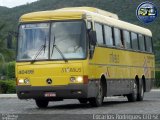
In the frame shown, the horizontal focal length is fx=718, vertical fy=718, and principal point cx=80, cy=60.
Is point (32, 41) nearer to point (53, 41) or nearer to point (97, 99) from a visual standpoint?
point (53, 41)

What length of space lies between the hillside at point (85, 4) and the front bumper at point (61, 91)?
2542 inches

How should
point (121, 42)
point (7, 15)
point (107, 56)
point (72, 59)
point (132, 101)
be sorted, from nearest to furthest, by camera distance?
point (72, 59)
point (107, 56)
point (121, 42)
point (132, 101)
point (7, 15)

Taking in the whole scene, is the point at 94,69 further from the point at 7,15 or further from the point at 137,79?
the point at 7,15

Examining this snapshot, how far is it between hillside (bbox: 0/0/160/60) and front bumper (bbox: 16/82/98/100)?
64.6 metres

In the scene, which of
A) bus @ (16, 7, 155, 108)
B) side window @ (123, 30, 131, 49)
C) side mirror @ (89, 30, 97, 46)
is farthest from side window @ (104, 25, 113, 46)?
side mirror @ (89, 30, 97, 46)

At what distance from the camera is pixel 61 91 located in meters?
22.0

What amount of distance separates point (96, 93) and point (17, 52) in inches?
112

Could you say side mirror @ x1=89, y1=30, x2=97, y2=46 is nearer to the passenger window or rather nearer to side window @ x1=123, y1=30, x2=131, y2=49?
side window @ x1=123, y1=30, x2=131, y2=49

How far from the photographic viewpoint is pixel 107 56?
24562 mm

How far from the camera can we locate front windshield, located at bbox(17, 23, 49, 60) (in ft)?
73.7

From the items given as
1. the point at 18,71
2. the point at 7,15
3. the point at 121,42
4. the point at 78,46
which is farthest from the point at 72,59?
the point at 7,15

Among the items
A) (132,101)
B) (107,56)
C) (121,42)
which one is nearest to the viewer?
(107,56)

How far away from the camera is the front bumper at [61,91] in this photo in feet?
71.9

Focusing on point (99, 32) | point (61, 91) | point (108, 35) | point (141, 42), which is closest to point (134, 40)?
point (141, 42)
